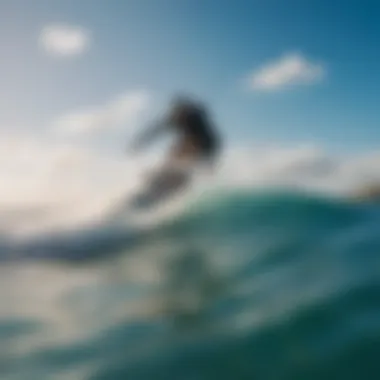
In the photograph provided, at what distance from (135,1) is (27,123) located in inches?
16.9

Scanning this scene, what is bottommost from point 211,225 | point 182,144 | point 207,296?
point 207,296

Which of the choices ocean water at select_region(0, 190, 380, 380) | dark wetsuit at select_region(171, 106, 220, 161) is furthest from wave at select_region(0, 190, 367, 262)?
dark wetsuit at select_region(171, 106, 220, 161)

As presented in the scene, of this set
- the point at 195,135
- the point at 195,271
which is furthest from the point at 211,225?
→ the point at 195,135

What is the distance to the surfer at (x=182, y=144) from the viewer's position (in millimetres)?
1817

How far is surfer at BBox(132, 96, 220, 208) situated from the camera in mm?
1817

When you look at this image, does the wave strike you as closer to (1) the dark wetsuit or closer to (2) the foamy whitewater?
(2) the foamy whitewater

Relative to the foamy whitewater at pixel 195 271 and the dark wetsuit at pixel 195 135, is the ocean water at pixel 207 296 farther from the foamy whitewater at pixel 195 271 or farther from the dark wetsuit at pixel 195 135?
the dark wetsuit at pixel 195 135

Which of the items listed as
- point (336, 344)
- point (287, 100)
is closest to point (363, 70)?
point (287, 100)

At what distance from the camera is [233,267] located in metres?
1.84

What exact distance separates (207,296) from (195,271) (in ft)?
0.24

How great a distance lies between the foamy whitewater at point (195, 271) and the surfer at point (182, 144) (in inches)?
1.8

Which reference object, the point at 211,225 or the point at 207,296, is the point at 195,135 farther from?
the point at 207,296

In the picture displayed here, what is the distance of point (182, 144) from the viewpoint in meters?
1.83

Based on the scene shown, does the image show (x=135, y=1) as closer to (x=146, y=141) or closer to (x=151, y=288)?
(x=146, y=141)
